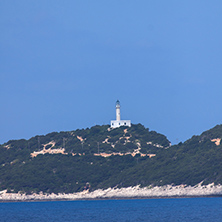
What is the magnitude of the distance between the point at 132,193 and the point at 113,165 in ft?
73.7

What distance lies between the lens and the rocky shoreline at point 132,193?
5822 inches

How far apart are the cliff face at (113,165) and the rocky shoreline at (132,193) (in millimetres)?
1460

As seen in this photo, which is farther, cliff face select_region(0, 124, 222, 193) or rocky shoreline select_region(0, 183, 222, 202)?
cliff face select_region(0, 124, 222, 193)

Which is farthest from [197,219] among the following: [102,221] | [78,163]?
[78,163]

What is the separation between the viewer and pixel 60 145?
200 meters

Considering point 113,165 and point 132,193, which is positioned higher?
point 113,165

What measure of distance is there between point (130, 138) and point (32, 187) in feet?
138

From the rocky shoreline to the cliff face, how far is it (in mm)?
1460

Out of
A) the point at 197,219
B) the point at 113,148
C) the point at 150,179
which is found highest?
the point at 113,148

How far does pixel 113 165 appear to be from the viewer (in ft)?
600

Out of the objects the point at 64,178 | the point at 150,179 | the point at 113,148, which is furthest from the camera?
the point at 113,148

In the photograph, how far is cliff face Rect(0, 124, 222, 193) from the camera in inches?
6319

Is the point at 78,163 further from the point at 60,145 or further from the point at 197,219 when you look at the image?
the point at 197,219

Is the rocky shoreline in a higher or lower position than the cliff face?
lower
